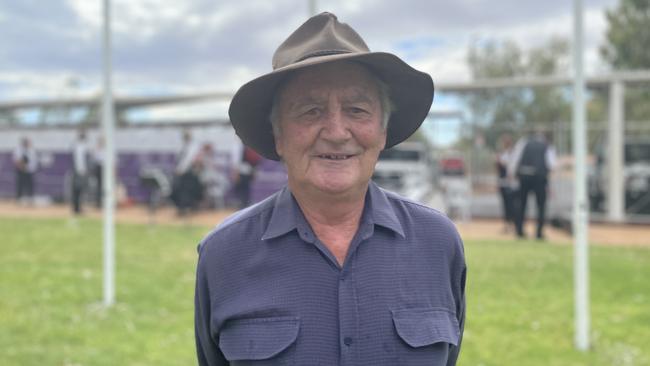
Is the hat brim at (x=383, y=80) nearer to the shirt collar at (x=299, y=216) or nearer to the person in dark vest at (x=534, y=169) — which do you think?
the shirt collar at (x=299, y=216)

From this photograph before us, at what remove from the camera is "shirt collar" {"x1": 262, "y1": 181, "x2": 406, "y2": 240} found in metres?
1.84

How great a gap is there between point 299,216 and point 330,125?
288 millimetres

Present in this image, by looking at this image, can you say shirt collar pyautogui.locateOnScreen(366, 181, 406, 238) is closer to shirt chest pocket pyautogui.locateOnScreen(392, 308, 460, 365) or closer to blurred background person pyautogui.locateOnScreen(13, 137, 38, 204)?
shirt chest pocket pyautogui.locateOnScreen(392, 308, 460, 365)

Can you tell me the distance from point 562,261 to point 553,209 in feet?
23.8

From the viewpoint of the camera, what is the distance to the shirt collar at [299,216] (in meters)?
1.84

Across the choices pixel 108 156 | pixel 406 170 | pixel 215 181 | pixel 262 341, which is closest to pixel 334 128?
pixel 262 341

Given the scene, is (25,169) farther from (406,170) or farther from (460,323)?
(460,323)

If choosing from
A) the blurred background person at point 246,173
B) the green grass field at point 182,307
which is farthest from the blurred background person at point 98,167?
the green grass field at point 182,307

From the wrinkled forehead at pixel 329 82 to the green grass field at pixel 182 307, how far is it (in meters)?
3.73

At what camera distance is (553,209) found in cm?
1584

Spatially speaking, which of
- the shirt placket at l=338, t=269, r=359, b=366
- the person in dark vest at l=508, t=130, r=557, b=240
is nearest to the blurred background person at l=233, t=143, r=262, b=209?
the person in dark vest at l=508, t=130, r=557, b=240

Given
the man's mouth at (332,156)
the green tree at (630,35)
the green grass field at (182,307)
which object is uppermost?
the green tree at (630,35)

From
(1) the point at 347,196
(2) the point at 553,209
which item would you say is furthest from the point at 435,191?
(1) the point at 347,196

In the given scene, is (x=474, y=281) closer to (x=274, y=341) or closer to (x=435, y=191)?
(x=274, y=341)
